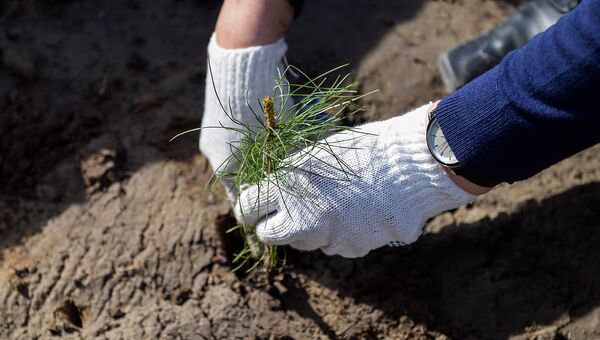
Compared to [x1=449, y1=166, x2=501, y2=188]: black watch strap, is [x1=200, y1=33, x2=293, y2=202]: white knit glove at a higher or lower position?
higher

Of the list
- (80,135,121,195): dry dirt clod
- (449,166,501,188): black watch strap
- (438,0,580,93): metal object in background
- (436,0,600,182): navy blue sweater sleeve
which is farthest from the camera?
(438,0,580,93): metal object in background

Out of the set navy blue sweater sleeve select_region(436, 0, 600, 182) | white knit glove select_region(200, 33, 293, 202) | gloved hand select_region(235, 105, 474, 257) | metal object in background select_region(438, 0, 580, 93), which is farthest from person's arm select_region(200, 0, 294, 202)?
metal object in background select_region(438, 0, 580, 93)

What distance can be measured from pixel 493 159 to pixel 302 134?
0.40 m

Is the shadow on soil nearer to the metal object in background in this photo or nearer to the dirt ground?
the dirt ground

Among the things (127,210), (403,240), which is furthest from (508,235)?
(127,210)

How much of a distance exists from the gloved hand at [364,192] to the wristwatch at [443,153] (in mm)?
25

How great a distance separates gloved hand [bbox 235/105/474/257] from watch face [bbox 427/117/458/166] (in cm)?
2

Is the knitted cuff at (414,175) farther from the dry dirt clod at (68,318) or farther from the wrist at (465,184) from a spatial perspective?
the dry dirt clod at (68,318)

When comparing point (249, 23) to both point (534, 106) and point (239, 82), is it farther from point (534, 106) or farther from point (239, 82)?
point (534, 106)

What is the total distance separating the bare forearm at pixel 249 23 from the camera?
62.7 inches

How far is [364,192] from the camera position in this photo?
1.43 metres

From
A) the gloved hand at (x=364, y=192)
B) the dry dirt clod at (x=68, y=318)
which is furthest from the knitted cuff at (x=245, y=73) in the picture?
the dry dirt clod at (x=68, y=318)

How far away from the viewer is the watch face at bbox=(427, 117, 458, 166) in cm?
137

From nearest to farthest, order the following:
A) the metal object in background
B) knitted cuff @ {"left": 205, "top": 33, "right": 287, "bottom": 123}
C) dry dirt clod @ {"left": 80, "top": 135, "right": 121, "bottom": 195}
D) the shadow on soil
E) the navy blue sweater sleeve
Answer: the navy blue sweater sleeve < knitted cuff @ {"left": 205, "top": 33, "right": 287, "bottom": 123} < the shadow on soil < dry dirt clod @ {"left": 80, "top": 135, "right": 121, "bottom": 195} < the metal object in background
